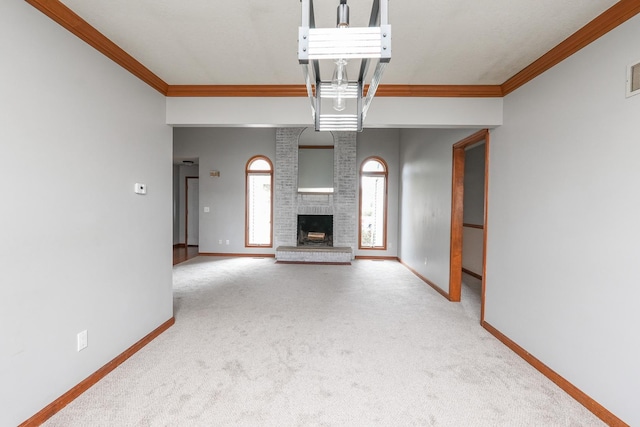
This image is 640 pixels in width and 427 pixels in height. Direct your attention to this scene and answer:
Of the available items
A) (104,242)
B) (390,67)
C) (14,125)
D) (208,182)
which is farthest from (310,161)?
(14,125)

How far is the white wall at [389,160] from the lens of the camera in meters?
6.76

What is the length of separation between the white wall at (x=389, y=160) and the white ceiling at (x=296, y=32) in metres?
4.19

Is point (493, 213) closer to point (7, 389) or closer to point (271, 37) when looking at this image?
point (271, 37)

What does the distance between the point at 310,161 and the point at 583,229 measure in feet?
17.5

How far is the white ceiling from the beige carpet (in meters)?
2.29

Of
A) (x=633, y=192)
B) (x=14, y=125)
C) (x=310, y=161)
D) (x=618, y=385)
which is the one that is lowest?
(x=618, y=385)

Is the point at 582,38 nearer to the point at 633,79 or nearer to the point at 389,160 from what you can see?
the point at 633,79

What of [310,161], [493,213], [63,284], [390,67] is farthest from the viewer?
[310,161]

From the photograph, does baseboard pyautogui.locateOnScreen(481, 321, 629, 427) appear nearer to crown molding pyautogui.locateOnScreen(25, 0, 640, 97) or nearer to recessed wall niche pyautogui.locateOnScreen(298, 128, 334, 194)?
crown molding pyautogui.locateOnScreen(25, 0, 640, 97)

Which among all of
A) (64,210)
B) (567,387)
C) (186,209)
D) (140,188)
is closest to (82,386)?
(64,210)

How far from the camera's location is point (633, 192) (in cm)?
159

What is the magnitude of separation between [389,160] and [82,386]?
244 inches

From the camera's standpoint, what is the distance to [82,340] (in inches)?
76.1

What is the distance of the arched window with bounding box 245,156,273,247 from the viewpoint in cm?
685
